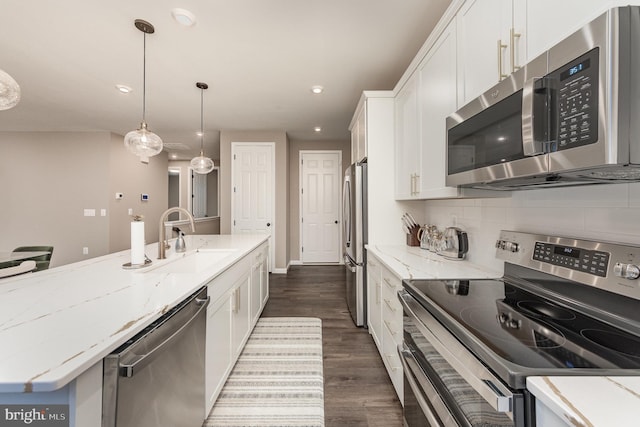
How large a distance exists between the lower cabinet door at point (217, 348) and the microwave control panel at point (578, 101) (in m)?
1.64

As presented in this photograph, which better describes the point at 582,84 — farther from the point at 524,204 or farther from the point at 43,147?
the point at 43,147

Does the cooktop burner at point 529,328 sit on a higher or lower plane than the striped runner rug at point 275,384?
higher

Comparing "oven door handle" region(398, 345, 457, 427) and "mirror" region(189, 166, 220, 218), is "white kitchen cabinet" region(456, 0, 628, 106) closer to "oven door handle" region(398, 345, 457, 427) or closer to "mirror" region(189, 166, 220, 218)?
"oven door handle" region(398, 345, 457, 427)

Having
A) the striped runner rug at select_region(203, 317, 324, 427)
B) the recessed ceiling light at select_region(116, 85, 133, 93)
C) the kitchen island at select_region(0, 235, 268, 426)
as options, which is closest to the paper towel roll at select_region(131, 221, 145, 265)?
the kitchen island at select_region(0, 235, 268, 426)

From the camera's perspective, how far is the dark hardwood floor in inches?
65.6

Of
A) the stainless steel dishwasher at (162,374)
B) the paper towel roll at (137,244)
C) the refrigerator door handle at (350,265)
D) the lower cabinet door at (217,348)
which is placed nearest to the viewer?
the stainless steel dishwasher at (162,374)

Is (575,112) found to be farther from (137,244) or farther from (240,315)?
(240,315)

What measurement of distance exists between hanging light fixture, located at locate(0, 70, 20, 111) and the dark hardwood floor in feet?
8.62

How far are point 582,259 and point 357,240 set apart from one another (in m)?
1.85

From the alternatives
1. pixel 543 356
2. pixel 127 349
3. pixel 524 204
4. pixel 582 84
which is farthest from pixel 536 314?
pixel 127 349

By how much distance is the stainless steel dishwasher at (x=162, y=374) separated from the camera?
79 cm

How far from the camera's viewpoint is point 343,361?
2.22 metres

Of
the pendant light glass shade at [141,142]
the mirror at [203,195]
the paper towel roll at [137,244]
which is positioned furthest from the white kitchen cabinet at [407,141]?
the mirror at [203,195]

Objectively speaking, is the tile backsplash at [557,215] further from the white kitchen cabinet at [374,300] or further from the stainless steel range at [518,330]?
the white kitchen cabinet at [374,300]
